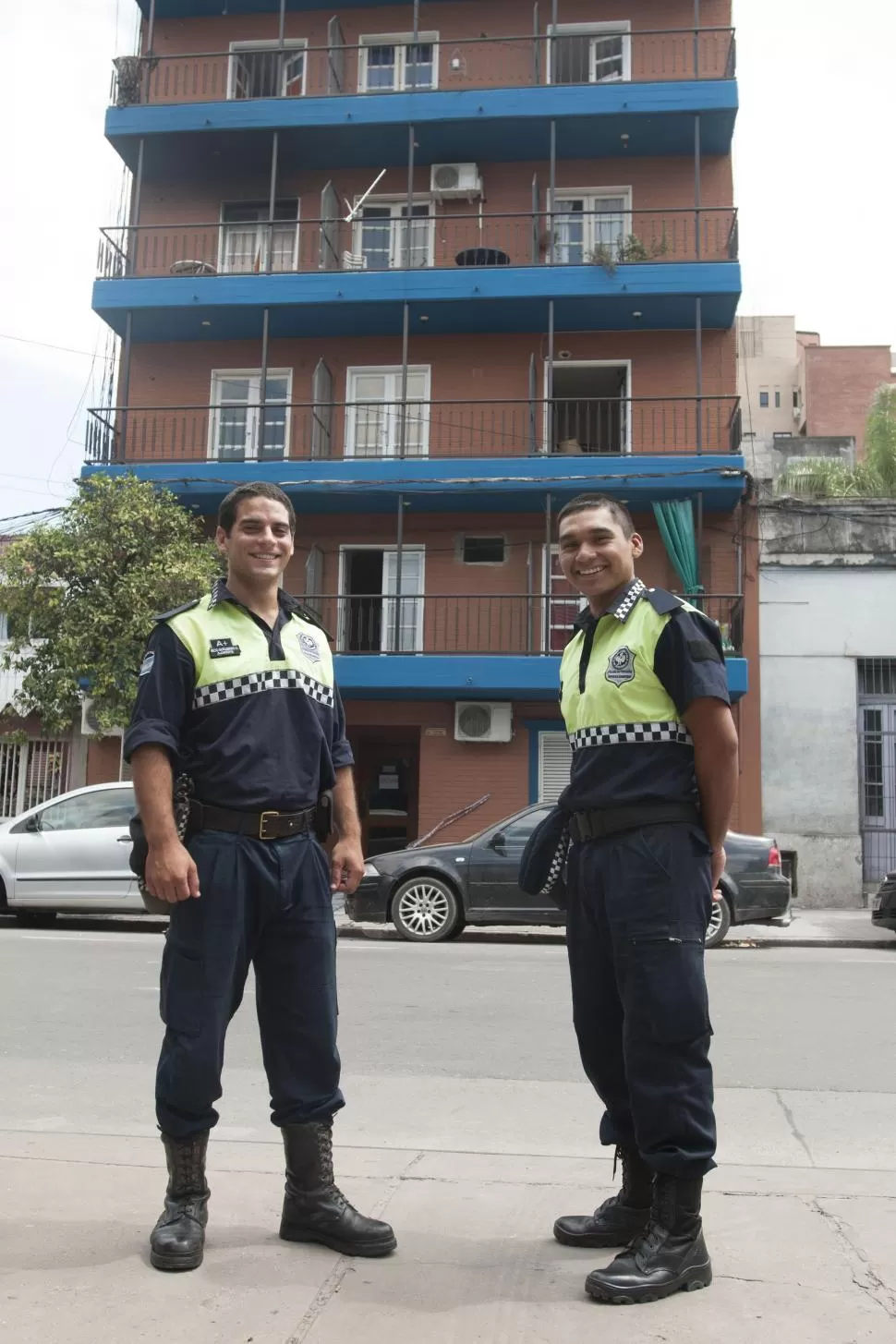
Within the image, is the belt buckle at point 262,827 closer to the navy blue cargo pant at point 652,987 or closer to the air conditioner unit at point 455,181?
the navy blue cargo pant at point 652,987

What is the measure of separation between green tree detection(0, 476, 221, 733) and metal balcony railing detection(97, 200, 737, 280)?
5146 mm

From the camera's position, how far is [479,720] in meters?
19.1

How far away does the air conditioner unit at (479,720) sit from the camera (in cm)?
1903

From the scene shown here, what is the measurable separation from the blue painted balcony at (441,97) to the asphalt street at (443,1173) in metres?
15.8

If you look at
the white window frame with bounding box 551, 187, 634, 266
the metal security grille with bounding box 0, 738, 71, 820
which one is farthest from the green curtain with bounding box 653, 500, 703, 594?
the metal security grille with bounding box 0, 738, 71, 820

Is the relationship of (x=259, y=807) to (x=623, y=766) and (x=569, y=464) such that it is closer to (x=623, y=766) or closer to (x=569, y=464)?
(x=623, y=766)

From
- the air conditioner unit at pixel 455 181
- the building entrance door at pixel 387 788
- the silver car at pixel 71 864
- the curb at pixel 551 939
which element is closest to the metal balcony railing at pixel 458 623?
the building entrance door at pixel 387 788

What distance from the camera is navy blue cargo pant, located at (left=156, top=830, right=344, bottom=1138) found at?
3.26 meters

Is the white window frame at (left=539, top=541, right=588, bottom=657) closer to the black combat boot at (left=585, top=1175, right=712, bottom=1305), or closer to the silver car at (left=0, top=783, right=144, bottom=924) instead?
the silver car at (left=0, top=783, right=144, bottom=924)

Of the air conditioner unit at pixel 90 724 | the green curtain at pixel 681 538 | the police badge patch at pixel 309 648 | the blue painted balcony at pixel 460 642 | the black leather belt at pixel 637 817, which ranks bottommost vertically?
the black leather belt at pixel 637 817

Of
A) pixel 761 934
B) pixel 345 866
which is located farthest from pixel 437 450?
pixel 345 866

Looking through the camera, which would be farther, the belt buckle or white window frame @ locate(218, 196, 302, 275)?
white window frame @ locate(218, 196, 302, 275)

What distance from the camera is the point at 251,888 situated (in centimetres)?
338

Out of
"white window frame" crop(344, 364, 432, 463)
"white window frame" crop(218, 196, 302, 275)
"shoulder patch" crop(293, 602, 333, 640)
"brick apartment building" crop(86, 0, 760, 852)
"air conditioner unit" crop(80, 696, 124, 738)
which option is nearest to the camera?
"shoulder patch" crop(293, 602, 333, 640)
